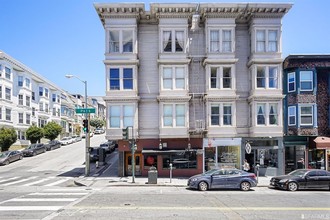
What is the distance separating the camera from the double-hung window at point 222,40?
2405 cm

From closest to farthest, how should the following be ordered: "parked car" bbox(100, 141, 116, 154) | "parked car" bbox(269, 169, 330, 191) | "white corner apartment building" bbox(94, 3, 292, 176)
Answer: "parked car" bbox(269, 169, 330, 191) → "white corner apartment building" bbox(94, 3, 292, 176) → "parked car" bbox(100, 141, 116, 154)

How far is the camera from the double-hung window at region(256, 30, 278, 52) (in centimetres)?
2403

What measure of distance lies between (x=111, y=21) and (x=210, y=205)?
17.3 m

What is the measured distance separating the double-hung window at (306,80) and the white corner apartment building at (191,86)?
2.68 m

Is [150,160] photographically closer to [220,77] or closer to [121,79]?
[121,79]

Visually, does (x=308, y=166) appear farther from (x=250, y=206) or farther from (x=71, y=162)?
(x=71, y=162)

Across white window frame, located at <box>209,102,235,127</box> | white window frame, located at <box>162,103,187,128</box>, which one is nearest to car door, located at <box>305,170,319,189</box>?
white window frame, located at <box>209,102,235,127</box>

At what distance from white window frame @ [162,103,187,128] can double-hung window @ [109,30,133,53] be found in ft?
19.2

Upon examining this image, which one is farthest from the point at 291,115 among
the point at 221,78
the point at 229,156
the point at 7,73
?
the point at 7,73

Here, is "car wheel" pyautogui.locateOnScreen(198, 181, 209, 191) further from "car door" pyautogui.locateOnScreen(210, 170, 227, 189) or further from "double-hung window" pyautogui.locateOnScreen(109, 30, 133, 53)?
"double-hung window" pyautogui.locateOnScreen(109, 30, 133, 53)

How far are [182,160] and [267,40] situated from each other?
12.6 meters

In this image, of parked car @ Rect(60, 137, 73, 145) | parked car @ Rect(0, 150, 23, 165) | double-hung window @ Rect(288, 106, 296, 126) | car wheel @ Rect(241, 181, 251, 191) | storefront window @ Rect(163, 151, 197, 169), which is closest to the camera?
car wheel @ Rect(241, 181, 251, 191)

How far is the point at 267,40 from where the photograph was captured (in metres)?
24.0

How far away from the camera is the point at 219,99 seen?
23797mm
